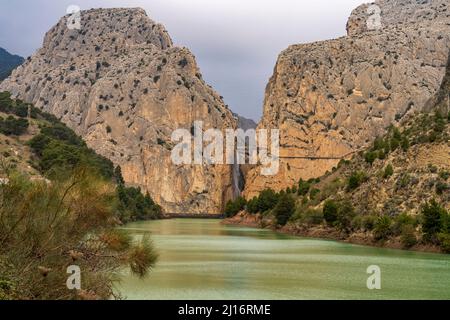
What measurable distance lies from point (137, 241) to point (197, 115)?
172055 mm

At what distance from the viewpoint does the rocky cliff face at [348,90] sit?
166875mm

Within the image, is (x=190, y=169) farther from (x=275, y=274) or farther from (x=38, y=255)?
(x=38, y=255)

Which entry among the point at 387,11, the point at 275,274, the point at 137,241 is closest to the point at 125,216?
the point at 275,274

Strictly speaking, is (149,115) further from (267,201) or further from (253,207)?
(267,201)

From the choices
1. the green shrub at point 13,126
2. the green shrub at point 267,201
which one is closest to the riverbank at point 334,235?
the green shrub at point 267,201

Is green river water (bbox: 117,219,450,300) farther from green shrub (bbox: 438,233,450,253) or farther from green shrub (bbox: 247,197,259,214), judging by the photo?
green shrub (bbox: 247,197,259,214)

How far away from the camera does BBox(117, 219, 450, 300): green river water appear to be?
87.2 feet

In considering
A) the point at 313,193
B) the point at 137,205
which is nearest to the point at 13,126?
the point at 137,205

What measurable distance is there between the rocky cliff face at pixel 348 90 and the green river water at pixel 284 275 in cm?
11768

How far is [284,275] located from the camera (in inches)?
1330

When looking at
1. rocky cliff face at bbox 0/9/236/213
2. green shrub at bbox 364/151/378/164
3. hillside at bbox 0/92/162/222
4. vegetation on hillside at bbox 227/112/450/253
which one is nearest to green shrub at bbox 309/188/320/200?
vegetation on hillside at bbox 227/112/450/253

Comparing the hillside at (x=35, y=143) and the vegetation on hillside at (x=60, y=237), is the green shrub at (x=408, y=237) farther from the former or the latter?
the vegetation on hillside at (x=60, y=237)

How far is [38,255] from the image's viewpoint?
52.9 ft

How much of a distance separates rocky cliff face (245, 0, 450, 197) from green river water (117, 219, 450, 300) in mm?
117678
